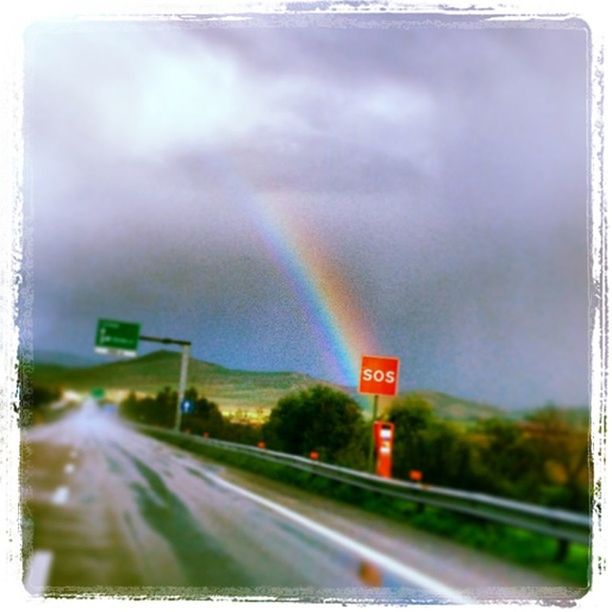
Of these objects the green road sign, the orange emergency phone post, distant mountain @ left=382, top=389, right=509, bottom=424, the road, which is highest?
the green road sign

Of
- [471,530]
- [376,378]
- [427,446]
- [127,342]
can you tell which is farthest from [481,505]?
[127,342]

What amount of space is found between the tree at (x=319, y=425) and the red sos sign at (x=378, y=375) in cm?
12

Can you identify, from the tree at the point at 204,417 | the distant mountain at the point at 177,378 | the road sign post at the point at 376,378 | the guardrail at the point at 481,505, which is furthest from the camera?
the tree at the point at 204,417

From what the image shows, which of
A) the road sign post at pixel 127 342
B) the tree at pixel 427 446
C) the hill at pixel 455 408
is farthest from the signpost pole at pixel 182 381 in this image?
the tree at pixel 427 446

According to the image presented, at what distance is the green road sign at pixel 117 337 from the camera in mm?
4141

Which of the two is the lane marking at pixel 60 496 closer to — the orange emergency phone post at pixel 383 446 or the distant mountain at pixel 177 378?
the distant mountain at pixel 177 378

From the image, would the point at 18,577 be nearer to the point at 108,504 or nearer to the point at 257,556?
the point at 108,504

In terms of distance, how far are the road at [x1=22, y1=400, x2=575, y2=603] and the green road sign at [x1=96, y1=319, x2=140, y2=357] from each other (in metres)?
0.32

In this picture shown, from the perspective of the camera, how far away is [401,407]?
3.85 meters

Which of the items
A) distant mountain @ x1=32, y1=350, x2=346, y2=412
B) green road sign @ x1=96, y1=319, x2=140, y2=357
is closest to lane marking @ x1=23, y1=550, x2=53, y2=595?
distant mountain @ x1=32, y1=350, x2=346, y2=412

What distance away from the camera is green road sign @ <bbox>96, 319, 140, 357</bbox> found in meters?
4.14

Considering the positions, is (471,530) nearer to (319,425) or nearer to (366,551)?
(366,551)

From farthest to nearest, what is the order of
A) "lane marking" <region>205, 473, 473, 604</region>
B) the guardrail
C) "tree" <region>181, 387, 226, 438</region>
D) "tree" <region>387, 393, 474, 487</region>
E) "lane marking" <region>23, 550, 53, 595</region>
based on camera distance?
"tree" <region>181, 387, 226, 438</region>, "lane marking" <region>23, 550, 53, 595</region>, "tree" <region>387, 393, 474, 487</region>, "lane marking" <region>205, 473, 473, 604</region>, the guardrail

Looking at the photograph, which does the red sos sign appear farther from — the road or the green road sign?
the green road sign
